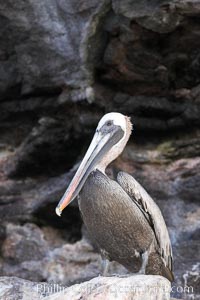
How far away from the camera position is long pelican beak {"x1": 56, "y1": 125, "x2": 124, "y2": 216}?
5539 millimetres

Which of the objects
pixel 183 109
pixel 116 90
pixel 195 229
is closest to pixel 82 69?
pixel 116 90

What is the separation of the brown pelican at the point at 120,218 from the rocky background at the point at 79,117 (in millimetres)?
1429

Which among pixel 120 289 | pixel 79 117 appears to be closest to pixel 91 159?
pixel 120 289

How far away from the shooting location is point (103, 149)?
18.9 ft

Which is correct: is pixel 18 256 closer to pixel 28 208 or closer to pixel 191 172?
pixel 28 208

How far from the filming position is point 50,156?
26.4ft

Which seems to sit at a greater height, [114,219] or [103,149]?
[103,149]

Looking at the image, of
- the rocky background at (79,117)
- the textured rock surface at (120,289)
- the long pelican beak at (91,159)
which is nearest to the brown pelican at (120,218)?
the long pelican beak at (91,159)

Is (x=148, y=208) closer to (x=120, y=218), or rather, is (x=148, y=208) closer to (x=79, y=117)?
(x=120, y=218)

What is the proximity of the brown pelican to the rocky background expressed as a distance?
1429mm

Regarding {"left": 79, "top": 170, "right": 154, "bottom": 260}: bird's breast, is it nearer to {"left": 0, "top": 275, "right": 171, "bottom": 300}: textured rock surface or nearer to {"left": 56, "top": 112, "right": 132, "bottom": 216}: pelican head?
{"left": 56, "top": 112, "right": 132, "bottom": 216}: pelican head

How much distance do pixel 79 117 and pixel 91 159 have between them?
2067 millimetres

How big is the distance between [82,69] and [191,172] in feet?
4.81

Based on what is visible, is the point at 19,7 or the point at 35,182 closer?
the point at 19,7
